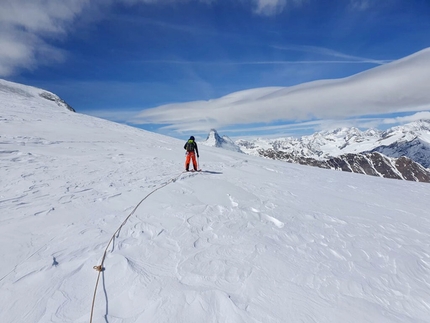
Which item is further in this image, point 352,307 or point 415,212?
point 415,212

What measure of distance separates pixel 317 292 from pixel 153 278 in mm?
2782

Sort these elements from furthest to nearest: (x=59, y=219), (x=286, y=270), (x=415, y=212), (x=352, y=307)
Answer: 1. (x=415, y=212)
2. (x=59, y=219)
3. (x=286, y=270)
4. (x=352, y=307)

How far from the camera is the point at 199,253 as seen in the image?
15.9ft

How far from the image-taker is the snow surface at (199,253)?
355cm

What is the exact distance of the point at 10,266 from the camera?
400 centimetres

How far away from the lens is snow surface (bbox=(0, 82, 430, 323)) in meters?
3.55

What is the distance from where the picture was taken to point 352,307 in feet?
12.5

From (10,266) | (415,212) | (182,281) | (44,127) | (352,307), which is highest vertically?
(44,127)

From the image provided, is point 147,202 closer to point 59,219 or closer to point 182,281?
point 59,219

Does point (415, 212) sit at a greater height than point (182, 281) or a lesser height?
lesser

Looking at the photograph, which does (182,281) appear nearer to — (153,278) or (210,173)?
(153,278)

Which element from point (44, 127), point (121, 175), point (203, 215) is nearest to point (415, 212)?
point (203, 215)

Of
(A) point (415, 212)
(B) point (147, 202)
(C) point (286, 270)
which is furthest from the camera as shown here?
(A) point (415, 212)

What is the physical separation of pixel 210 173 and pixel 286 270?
878 cm
